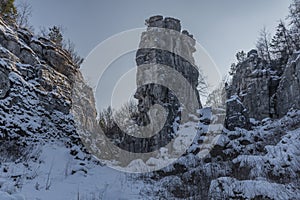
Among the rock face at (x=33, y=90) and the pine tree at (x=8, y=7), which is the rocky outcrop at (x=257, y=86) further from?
the pine tree at (x=8, y=7)

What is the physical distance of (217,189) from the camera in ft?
16.0

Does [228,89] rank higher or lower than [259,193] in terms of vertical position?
higher

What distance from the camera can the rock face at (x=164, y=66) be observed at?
55.8ft

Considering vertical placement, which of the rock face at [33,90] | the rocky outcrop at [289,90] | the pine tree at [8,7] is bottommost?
the rock face at [33,90]

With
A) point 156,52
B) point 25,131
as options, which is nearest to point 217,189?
point 25,131

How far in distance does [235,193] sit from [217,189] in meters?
0.58

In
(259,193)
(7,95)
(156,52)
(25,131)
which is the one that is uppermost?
(156,52)

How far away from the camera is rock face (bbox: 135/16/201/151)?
17.0 metres

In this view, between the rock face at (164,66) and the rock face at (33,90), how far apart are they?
528 centimetres

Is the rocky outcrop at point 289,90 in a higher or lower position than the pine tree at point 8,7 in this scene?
lower

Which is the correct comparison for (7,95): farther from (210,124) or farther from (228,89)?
(228,89)

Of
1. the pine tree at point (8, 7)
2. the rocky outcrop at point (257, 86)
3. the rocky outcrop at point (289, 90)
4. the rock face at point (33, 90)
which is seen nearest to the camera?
the rock face at point (33, 90)

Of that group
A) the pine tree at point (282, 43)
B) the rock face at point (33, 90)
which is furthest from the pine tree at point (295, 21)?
the rock face at point (33, 90)

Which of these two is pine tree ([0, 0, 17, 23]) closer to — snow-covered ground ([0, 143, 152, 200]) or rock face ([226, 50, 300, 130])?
snow-covered ground ([0, 143, 152, 200])
